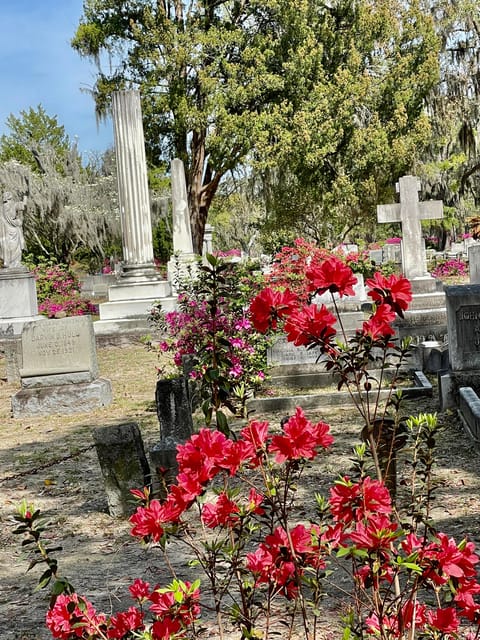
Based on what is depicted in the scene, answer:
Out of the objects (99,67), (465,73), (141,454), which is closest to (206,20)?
(99,67)

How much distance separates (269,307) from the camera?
230 centimetres

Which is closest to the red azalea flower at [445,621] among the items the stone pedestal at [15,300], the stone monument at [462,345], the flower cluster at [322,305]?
the flower cluster at [322,305]

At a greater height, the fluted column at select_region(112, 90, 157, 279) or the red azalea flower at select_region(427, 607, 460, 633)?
the fluted column at select_region(112, 90, 157, 279)

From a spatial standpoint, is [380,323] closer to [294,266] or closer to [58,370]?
[58,370]

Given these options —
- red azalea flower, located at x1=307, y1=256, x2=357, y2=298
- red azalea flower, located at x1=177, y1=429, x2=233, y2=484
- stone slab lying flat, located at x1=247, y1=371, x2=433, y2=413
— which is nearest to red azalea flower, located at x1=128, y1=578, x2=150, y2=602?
red azalea flower, located at x1=177, y1=429, x2=233, y2=484

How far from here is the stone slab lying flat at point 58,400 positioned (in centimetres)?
1029

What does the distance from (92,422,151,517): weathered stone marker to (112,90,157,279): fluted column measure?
13.3 meters

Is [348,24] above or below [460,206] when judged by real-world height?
above

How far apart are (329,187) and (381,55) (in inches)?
210

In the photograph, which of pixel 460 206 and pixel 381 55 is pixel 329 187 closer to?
pixel 381 55

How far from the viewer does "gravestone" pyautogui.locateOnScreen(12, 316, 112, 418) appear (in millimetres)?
10305

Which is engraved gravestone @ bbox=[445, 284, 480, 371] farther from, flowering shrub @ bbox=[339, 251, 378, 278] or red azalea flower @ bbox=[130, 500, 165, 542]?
flowering shrub @ bbox=[339, 251, 378, 278]

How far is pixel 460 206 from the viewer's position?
40844mm

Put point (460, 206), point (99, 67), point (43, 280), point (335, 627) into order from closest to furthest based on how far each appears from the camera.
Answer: point (335, 627) → point (43, 280) → point (99, 67) → point (460, 206)
